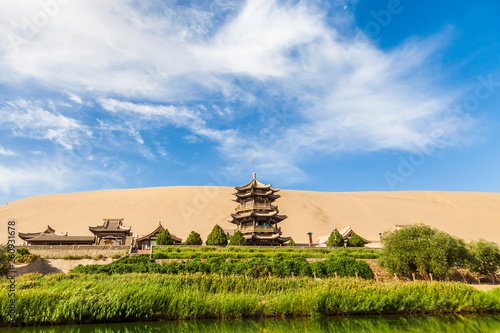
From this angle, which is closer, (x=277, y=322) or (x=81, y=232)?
(x=277, y=322)

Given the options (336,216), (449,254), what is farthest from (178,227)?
(449,254)

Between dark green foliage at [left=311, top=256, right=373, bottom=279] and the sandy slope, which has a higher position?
the sandy slope

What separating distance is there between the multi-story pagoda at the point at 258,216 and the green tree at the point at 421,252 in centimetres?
1437

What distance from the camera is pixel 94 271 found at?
21312 mm

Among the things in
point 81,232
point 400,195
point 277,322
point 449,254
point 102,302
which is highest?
point 400,195

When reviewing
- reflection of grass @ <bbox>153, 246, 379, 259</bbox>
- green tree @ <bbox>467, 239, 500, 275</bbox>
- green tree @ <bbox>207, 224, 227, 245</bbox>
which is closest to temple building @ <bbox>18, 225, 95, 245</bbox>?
reflection of grass @ <bbox>153, 246, 379, 259</bbox>

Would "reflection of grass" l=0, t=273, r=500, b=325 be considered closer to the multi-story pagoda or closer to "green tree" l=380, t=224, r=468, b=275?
"green tree" l=380, t=224, r=468, b=275

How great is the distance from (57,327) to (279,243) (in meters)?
28.5

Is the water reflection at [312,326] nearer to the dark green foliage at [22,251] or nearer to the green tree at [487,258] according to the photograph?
the green tree at [487,258]

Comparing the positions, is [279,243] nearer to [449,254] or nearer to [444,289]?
[449,254]

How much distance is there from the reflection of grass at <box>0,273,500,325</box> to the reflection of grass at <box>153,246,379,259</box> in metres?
10.7

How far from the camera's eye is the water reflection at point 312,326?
1202cm

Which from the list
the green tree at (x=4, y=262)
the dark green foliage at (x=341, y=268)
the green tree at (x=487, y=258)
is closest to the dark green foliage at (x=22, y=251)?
the green tree at (x=4, y=262)

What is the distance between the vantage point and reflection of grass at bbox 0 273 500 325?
41.5 ft
